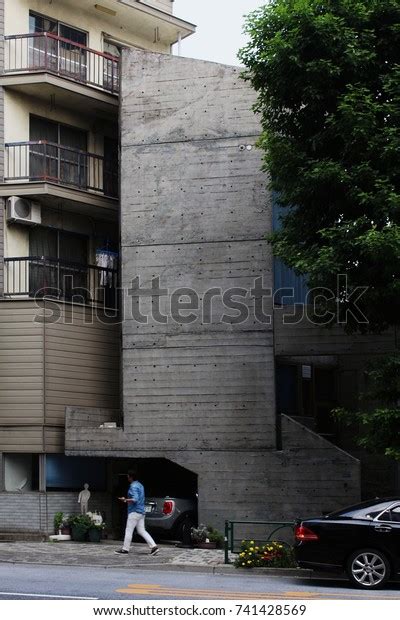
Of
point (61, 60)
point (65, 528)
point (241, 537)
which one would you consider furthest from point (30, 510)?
point (61, 60)

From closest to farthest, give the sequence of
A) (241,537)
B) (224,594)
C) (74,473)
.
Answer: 1. (224,594)
2. (241,537)
3. (74,473)

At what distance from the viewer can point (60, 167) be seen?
28906 mm

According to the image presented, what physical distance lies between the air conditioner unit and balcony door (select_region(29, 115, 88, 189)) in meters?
0.68

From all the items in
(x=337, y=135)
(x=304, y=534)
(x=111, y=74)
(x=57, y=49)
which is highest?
(x=57, y=49)

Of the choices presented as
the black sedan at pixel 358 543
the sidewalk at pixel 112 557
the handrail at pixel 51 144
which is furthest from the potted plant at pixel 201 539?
the handrail at pixel 51 144

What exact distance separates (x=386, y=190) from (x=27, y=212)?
10.5 metres

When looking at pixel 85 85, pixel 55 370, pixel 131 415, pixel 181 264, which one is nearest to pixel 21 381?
pixel 55 370

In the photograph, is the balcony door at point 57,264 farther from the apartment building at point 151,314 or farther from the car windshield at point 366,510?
the car windshield at point 366,510

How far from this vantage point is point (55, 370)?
89.2 feet

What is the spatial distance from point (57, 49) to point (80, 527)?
12.2 meters

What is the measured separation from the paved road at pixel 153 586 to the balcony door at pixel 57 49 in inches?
547

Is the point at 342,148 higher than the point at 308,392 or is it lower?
higher

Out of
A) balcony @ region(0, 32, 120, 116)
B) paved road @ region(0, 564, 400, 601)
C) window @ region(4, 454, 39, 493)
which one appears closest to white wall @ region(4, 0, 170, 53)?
balcony @ region(0, 32, 120, 116)

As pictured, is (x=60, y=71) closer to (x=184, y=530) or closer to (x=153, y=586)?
(x=184, y=530)
